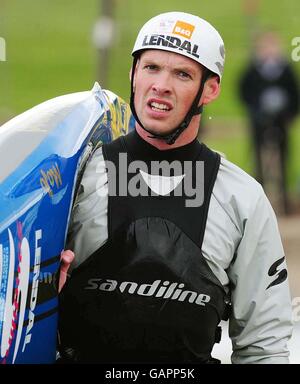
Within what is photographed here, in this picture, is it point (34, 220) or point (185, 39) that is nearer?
point (34, 220)

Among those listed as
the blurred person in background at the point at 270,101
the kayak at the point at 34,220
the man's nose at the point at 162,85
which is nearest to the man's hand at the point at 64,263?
the kayak at the point at 34,220

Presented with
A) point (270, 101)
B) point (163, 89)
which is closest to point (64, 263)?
point (163, 89)

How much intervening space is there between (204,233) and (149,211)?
0.65ft

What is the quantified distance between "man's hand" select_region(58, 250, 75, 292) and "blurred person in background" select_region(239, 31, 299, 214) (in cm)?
825

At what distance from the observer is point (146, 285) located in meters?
3.75

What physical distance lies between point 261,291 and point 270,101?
833 cm

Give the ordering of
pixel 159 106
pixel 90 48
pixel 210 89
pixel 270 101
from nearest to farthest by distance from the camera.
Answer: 1. pixel 159 106
2. pixel 210 89
3. pixel 270 101
4. pixel 90 48

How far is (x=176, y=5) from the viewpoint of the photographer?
17.7 meters

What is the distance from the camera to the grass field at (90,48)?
1473cm

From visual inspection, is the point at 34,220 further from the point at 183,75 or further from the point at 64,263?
the point at 183,75

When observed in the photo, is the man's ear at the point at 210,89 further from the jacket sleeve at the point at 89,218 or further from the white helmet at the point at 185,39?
the jacket sleeve at the point at 89,218

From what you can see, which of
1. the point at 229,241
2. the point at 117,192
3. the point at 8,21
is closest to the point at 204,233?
the point at 229,241

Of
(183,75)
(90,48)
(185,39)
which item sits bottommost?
(90,48)

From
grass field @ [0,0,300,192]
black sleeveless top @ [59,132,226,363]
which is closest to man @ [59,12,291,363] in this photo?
black sleeveless top @ [59,132,226,363]
